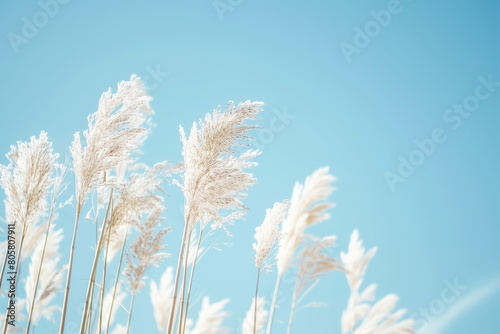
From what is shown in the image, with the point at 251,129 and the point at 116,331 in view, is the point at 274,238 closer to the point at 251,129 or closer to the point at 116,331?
the point at 251,129

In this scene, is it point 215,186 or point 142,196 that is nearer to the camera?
point 215,186

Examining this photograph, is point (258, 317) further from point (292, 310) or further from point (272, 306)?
point (272, 306)

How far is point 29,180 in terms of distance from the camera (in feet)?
8.25

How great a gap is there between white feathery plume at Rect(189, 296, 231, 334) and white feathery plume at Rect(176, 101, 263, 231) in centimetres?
173

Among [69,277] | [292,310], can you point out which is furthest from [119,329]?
[69,277]

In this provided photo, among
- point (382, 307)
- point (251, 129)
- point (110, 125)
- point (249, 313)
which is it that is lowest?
point (382, 307)

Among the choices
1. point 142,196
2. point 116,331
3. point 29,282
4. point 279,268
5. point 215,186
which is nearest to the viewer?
point 215,186

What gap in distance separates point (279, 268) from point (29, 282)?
6.96ft

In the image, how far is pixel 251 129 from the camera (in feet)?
8.02

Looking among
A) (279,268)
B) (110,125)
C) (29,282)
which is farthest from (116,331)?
(110,125)

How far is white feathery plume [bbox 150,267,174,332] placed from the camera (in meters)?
4.21

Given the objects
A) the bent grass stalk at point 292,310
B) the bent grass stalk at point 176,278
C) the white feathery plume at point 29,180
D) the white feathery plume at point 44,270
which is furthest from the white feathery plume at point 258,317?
the white feathery plume at point 29,180

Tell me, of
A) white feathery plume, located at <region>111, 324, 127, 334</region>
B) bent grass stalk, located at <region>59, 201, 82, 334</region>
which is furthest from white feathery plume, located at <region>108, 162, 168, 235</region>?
white feathery plume, located at <region>111, 324, 127, 334</region>

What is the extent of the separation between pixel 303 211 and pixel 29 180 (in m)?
1.87
